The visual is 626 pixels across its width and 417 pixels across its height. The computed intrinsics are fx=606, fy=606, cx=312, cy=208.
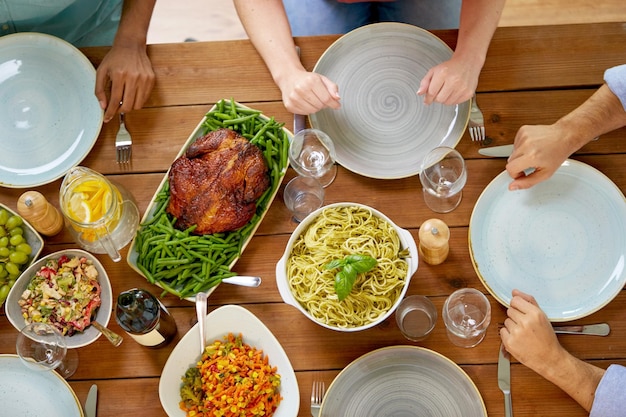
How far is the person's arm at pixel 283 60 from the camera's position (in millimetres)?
1723

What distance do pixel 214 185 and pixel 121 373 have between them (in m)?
0.61

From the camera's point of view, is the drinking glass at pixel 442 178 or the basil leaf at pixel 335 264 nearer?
the basil leaf at pixel 335 264

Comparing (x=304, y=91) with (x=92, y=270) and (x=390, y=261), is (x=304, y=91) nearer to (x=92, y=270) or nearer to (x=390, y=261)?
(x=390, y=261)

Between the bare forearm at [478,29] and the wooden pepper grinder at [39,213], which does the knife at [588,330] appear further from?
the wooden pepper grinder at [39,213]

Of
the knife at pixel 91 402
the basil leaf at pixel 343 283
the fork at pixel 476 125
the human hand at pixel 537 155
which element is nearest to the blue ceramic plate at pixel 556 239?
the human hand at pixel 537 155

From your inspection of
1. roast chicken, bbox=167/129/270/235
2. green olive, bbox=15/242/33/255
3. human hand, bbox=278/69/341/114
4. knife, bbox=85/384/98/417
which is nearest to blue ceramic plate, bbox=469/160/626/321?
human hand, bbox=278/69/341/114

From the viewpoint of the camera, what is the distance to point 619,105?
5.66 feet

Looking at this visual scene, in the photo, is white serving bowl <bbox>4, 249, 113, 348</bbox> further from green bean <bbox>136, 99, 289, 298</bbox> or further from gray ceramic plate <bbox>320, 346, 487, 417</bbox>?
gray ceramic plate <bbox>320, 346, 487, 417</bbox>

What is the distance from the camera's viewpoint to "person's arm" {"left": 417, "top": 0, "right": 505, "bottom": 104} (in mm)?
1722

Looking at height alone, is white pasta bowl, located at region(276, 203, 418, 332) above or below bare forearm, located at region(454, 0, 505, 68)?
below

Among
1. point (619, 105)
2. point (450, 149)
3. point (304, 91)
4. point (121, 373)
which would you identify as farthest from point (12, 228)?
point (619, 105)

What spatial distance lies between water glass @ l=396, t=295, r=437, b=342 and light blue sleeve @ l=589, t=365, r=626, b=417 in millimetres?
462

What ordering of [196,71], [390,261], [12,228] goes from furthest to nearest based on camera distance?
1. [196,71]
2. [12,228]
3. [390,261]

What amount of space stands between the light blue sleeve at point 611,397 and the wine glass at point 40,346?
145cm
